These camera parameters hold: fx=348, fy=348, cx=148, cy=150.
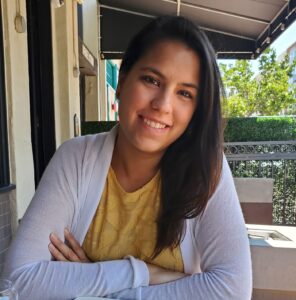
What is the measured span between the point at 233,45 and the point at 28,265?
6096 mm

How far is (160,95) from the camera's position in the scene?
1019mm

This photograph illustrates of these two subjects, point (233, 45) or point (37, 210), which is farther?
point (233, 45)

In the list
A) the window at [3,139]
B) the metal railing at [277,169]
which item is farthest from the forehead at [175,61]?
the metal railing at [277,169]

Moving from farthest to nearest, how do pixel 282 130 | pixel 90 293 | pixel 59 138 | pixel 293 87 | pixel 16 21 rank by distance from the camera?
pixel 293 87
pixel 282 130
pixel 59 138
pixel 16 21
pixel 90 293

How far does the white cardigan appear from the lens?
945 mm

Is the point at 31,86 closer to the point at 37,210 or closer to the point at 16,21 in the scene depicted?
the point at 16,21

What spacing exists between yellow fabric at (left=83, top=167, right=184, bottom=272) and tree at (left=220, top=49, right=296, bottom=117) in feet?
37.6

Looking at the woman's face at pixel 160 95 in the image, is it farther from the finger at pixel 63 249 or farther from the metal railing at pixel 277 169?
the metal railing at pixel 277 169

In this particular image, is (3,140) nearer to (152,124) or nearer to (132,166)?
(132,166)

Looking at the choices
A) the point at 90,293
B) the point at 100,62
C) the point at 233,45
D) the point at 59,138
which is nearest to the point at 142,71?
the point at 90,293

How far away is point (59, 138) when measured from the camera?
4266 mm

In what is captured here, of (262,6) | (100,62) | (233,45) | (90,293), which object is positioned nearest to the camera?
(90,293)

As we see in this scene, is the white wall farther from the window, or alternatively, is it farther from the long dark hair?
the long dark hair

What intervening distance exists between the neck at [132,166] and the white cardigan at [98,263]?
2.0 inches
